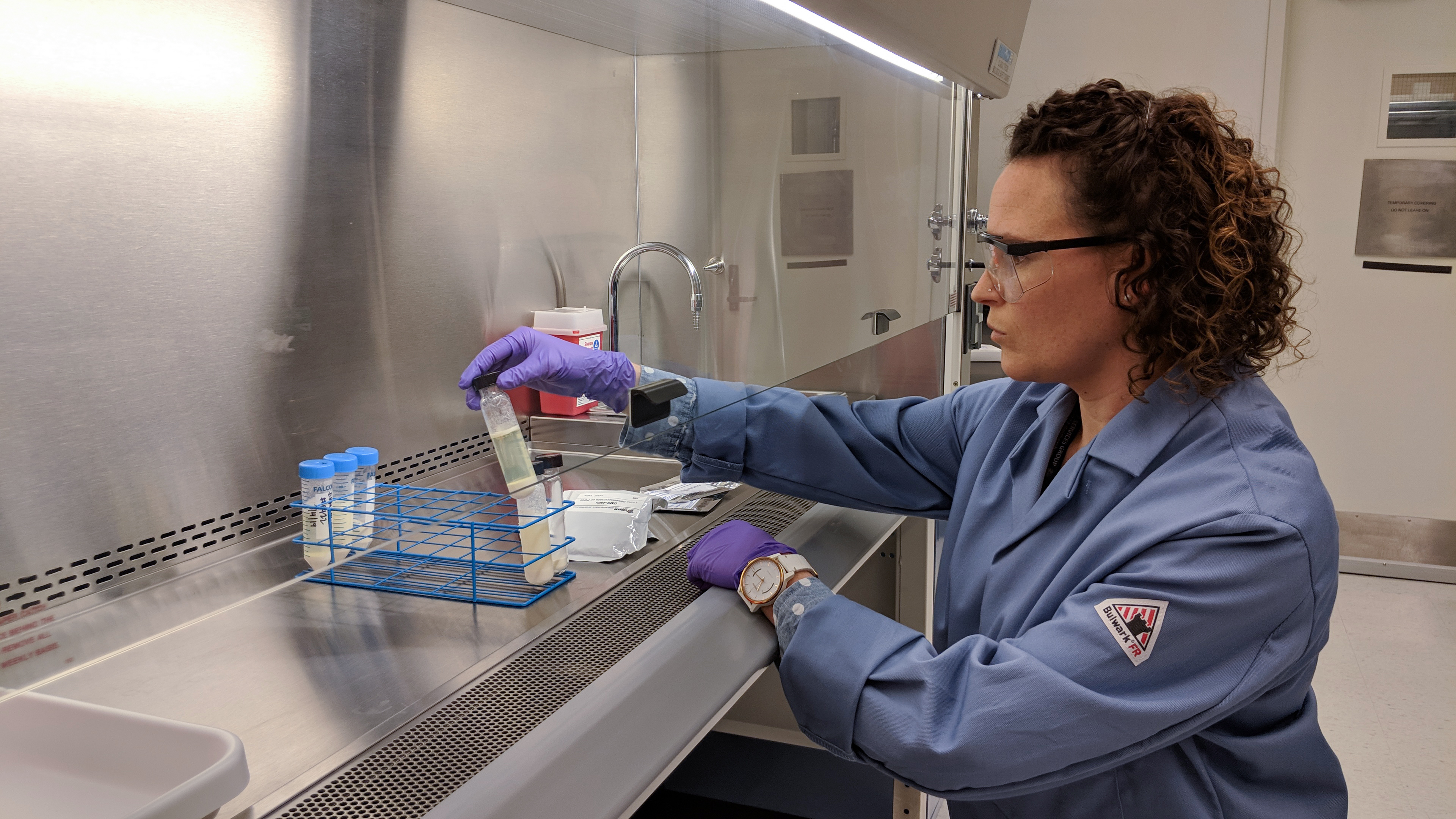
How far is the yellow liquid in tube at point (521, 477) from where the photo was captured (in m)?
1.21

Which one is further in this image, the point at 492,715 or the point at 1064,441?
the point at 1064,441

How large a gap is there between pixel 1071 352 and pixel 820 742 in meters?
0.59

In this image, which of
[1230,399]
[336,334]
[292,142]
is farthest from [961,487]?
[292,142]

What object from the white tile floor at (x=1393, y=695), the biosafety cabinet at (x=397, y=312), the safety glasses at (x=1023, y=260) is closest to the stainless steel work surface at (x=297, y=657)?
the biosafety cabinet at (x=397, y=312)

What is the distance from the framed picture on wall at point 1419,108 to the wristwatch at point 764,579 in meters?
3.67

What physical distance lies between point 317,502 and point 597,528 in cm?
39

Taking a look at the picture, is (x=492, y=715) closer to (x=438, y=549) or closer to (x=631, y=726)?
(x=631, y=726)

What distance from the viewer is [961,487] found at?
1510 mm

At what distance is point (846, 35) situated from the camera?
4.77ft

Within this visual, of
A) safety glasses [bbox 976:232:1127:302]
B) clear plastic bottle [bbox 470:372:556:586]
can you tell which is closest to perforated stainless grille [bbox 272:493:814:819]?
clear plastic bottle [bbox 470:372:556:586]

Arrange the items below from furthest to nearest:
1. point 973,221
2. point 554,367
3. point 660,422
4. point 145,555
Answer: point 973,221
point 554,367
point 145,555
point 660,422

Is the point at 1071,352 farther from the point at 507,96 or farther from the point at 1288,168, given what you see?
the point at 1288,168

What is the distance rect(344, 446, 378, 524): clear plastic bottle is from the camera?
130 cm

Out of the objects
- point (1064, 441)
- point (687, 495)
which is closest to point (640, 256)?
point (687, 495)
